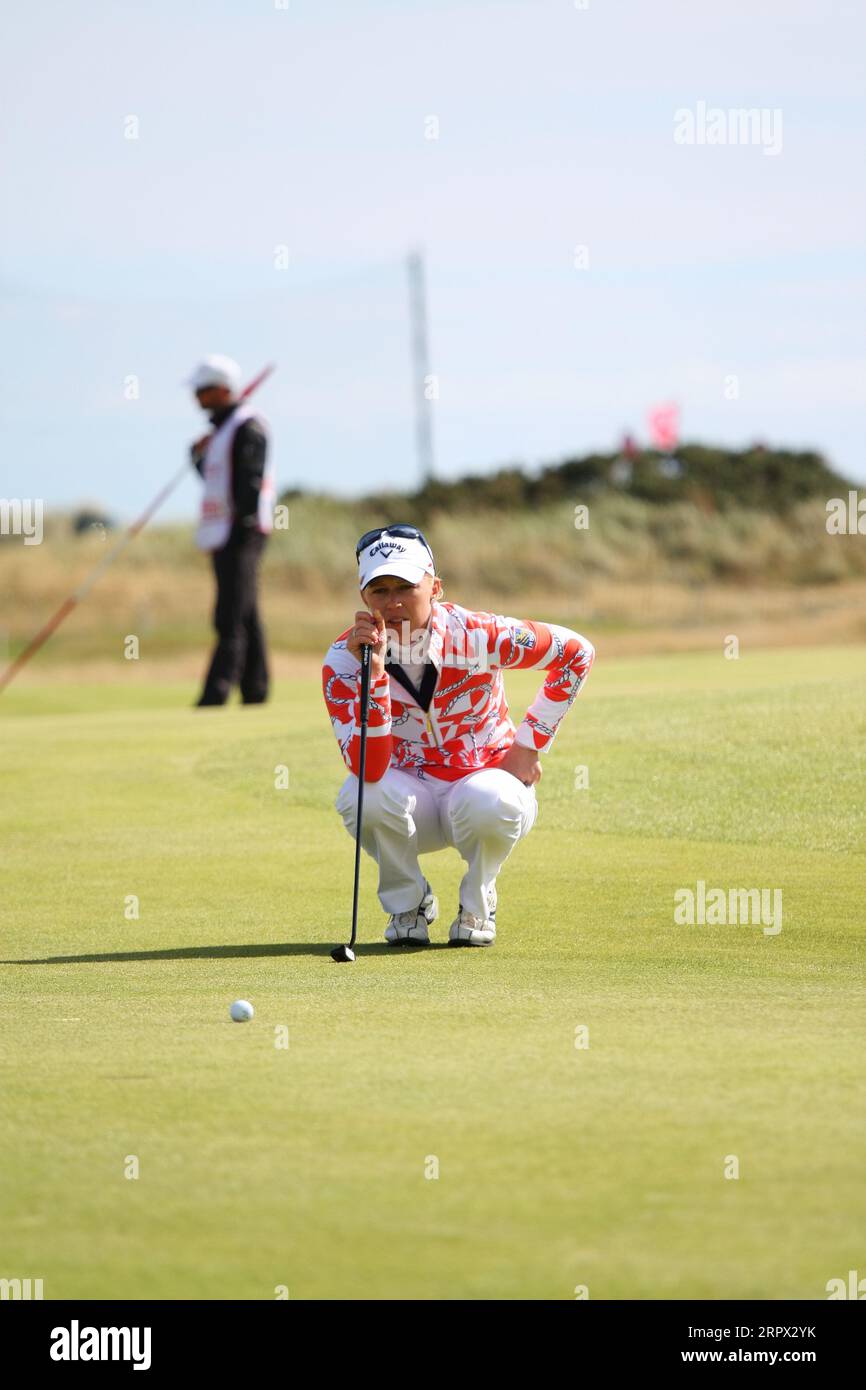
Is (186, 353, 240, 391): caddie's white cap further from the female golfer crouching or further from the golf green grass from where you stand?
the female golfer crouching

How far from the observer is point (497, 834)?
638 cm

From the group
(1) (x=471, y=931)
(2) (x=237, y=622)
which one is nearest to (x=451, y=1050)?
(1) (x=471, y=931)

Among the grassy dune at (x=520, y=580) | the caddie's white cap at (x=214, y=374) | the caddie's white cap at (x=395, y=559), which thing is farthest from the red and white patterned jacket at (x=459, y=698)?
the grassy dune at (x=520, y=580)

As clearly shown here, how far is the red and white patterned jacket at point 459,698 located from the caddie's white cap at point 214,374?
332 inches

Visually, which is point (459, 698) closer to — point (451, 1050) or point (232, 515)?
point (451, 1050)

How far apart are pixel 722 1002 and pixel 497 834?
1.32 m

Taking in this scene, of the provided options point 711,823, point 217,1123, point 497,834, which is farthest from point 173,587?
point 217,1123

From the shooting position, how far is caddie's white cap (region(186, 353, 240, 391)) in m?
14.6

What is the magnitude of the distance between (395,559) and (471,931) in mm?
1228

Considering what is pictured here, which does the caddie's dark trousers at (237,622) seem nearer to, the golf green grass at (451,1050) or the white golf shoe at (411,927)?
the golf green grass at (451,1050)

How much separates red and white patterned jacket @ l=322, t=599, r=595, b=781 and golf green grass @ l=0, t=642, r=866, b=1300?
65 cm

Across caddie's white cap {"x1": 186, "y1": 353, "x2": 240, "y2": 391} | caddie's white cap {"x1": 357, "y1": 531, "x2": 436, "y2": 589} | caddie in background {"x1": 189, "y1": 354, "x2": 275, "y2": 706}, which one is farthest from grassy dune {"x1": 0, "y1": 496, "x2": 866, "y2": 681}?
caddie's white cap {"x1": 357, "y1": 531, "x2": 436, "y2": 589}

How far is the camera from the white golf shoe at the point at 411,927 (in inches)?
258
